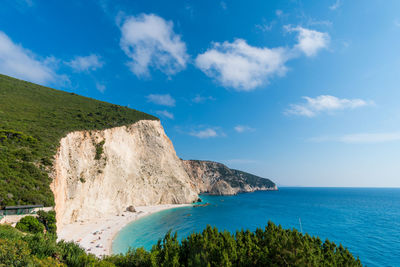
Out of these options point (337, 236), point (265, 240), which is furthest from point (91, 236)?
point (337, 236)

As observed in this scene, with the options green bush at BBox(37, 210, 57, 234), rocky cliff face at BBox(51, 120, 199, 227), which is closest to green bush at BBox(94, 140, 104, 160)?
rocky cliff face at BBox(51, 120, 199, 227)

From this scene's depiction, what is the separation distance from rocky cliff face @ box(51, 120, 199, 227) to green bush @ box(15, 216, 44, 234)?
298 inches

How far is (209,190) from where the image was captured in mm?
138125

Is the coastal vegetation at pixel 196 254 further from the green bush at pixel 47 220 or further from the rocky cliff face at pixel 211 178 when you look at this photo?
the rocky cliff face at pixel 211 178

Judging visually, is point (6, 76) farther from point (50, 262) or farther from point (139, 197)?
point (50, 262)

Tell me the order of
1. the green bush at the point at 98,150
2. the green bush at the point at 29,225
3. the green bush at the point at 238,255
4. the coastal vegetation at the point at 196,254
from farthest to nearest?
the green bush at the point at 98,150
the green bush at the point at 29,225
the green bush at the point at 238,255
the coastal vegetation at the point at 196,254

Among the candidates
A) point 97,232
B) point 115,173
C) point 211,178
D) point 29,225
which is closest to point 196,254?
point 29,225

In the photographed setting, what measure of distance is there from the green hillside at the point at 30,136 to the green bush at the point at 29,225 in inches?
119

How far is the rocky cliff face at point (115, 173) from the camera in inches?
1425

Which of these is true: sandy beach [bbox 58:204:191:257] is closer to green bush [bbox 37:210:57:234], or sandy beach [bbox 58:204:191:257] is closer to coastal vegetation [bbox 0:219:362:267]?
green bush [bbox 37:210:57:234]

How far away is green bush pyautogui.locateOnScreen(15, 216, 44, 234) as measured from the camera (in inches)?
800

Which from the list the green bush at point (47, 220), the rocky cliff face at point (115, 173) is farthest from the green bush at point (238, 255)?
the rocky cliff face at point (115, 173)

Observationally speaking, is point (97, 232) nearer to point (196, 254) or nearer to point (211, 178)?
point (196, 254)

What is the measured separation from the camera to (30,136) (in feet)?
107
